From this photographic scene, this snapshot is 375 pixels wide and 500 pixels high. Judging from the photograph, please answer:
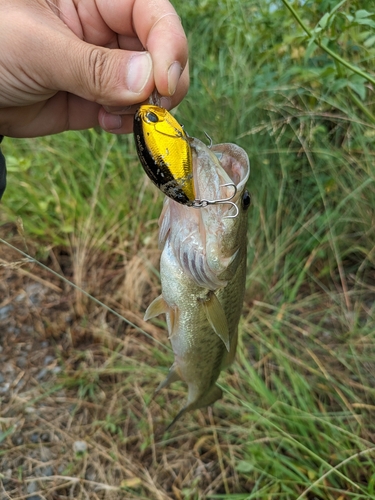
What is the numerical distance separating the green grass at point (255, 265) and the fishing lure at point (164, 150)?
3.99ft

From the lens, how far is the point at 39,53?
1.42 m

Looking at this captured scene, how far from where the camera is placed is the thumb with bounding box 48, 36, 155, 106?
134cm

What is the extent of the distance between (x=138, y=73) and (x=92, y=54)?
15 centimetres

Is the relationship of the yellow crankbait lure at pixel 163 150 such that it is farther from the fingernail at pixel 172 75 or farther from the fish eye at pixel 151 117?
the fingernail at pixel 172 75

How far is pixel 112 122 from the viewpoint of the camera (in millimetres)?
1865

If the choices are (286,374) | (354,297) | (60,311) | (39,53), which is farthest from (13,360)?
(354,297)

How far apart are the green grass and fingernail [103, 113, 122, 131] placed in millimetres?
791

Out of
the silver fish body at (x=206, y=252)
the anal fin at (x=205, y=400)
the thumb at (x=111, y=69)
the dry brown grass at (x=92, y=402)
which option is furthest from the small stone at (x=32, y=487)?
the thumb at (x=111, y=69)

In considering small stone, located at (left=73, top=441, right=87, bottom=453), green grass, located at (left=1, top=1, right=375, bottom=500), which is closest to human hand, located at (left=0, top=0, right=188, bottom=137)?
green grass, located at (left=1, top=1, right=375, bottom=500)

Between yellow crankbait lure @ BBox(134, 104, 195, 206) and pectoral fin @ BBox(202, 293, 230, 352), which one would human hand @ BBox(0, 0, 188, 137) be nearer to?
yellow crankbait lure @ BBox(134, 104, 195, 206)

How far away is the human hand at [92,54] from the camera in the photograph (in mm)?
1354

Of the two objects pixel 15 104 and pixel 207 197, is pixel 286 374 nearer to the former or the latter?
pixel 207 197

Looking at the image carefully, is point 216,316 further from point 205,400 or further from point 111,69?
point 111,69

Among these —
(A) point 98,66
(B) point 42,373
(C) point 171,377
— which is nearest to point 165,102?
(A) point 98,66
